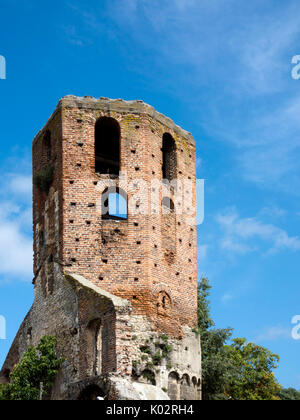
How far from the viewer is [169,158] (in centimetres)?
2769

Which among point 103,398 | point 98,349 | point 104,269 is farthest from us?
point 104,269

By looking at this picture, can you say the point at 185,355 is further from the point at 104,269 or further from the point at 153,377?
the point at 104,269

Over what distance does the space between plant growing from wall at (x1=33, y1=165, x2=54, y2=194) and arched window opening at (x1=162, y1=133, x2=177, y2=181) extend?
3.67 meters

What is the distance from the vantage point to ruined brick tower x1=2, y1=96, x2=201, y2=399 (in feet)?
76.7

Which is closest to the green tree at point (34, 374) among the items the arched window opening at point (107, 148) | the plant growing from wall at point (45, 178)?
the plant growing from wall at point (45, 178)

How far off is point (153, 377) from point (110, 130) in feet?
28.6

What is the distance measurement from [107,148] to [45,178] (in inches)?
123

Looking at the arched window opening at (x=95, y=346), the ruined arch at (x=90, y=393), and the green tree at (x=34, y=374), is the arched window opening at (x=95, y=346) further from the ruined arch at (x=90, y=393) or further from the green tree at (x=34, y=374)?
the green tree at (x=34, y=374)

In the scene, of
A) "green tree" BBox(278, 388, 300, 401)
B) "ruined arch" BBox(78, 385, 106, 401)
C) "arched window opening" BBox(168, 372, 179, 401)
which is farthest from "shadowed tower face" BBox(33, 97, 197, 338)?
"green tree" BBox(278, 388, 300, 401)

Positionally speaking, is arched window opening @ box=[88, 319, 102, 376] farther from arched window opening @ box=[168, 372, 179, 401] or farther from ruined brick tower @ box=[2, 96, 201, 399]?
arched window opening @ box=[168, 372, 179, 401]

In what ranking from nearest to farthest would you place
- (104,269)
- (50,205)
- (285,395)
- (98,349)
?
(98,349)
(104,269)
(50,205)
(285,395)

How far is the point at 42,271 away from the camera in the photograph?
2655 centimetres

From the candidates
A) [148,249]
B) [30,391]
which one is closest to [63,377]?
[30,391]

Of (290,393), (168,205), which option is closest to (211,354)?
(168,205)
